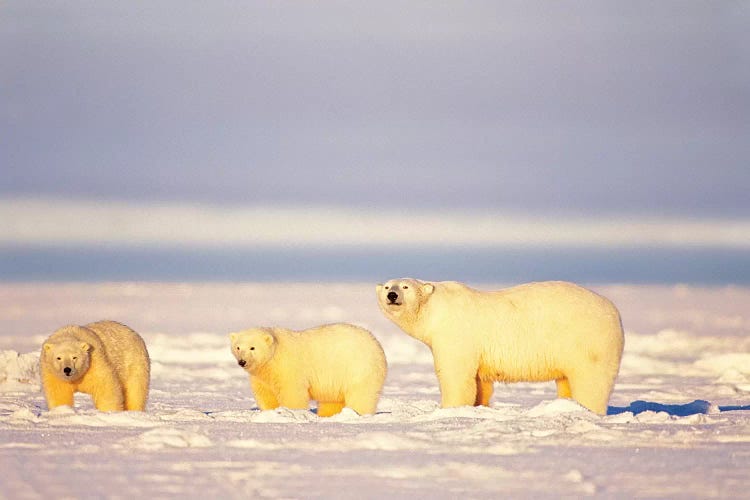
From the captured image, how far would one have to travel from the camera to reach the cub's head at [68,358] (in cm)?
1379

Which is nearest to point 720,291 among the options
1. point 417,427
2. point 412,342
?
point 412,342

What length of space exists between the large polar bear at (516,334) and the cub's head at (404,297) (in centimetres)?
1

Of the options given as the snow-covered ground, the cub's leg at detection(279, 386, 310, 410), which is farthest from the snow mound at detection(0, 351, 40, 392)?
the cub's leg at detection(279, 386, 310, 410)

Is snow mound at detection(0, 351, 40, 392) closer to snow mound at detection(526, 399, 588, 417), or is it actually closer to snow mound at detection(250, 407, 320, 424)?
snow mound at detection(250, 407, 320, 424)

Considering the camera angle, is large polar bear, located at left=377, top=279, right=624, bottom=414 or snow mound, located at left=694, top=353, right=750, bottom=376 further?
snow mound, located at left=694, top=353, right=750, bottom=376

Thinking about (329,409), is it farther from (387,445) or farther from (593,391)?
(387,445)

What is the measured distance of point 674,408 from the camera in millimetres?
16094

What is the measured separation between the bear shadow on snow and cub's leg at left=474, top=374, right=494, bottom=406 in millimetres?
1545

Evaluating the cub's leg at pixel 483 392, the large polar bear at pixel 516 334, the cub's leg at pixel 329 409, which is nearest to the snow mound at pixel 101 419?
the cub's leg at pixel 329 409

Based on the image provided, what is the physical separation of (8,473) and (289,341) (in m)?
4.90

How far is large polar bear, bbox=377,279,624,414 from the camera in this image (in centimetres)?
1404

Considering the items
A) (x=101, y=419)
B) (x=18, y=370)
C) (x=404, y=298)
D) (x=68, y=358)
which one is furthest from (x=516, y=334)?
(x=18, y=370)

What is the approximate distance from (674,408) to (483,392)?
271 centimetres

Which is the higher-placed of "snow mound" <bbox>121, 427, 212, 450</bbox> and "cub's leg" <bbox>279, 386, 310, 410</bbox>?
"cub's leg" <bbox>279, 386, 310, 410</bbox>
